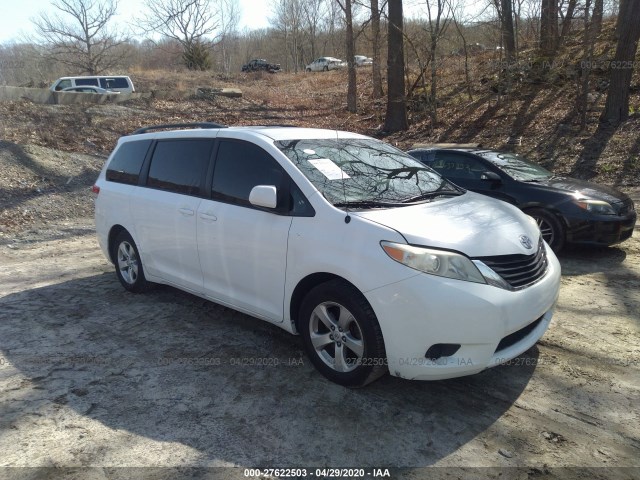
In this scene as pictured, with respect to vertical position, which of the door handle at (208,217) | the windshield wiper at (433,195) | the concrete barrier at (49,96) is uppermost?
the concrete barrier at (49,96)

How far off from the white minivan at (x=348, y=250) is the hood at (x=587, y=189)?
311 centimetres

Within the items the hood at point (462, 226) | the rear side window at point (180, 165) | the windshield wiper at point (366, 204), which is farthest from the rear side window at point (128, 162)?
the hood at point (462, 226)

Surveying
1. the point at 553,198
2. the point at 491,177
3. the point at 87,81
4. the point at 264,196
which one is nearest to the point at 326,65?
the point at 87,81

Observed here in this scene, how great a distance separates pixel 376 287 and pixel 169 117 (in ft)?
56.5

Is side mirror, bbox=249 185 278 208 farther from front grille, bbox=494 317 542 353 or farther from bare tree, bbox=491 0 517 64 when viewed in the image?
bare tree, bbox=491 0 517 64

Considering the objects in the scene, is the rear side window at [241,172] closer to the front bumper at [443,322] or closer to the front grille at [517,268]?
the front bumper at [443,322]

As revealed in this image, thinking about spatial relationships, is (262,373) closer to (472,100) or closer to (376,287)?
(376,287)

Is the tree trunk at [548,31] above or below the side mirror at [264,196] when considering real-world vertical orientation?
above

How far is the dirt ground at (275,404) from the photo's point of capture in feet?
9.32

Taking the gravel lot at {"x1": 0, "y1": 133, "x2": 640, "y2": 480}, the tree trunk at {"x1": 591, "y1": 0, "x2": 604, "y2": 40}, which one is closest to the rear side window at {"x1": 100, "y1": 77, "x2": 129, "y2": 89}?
the tree trunk at {"x1": 591, "y1": 0, "x2": 604, "y2": 40}

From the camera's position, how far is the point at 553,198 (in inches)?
260

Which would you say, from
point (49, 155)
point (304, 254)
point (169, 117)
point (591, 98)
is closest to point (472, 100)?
point (591, 98)

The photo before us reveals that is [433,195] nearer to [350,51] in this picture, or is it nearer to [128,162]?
[128,162]

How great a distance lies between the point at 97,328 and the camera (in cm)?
473
